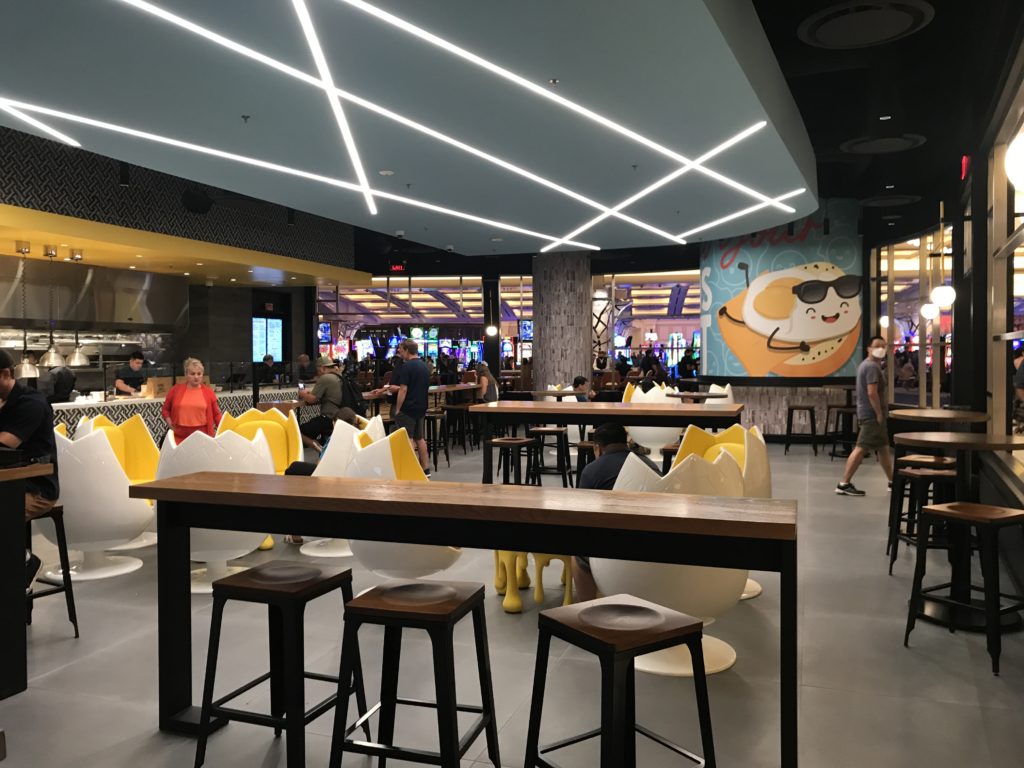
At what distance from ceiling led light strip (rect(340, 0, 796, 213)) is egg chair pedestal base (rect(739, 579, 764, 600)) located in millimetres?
3475

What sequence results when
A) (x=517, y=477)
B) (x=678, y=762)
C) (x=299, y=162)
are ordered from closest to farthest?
(x=678, y=762) < (x=299, y=162) < (x=517, y=477)

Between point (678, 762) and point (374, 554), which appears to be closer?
point (678, 762)

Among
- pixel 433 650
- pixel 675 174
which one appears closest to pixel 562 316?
pixel 675 174

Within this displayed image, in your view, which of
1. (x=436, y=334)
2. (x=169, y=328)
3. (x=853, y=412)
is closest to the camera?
(x=853, y=412)

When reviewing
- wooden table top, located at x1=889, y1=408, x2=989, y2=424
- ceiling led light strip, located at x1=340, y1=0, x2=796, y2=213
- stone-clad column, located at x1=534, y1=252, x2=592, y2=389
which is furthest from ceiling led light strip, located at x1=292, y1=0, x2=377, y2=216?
stone-clad column, located at x1=534, y1=252, x2=592, y2=389

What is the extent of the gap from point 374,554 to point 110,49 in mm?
3288

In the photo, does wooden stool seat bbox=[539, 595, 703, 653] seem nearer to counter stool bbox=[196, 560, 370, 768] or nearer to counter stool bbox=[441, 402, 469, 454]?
counter stool bbox=[196, 560, 370, 768]

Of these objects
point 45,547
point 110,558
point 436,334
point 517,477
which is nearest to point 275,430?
point 110,558

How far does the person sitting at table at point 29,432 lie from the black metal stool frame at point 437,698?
2.39 m

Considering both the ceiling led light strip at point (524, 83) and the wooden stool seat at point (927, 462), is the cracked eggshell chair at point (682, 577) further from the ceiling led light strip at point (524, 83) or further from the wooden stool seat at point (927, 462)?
the wooden stool seat at point (927, 462)

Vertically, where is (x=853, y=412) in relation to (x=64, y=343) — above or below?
below

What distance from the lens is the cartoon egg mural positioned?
12359 mm

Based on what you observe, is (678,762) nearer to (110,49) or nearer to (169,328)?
(110,49)

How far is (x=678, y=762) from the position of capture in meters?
2.82
